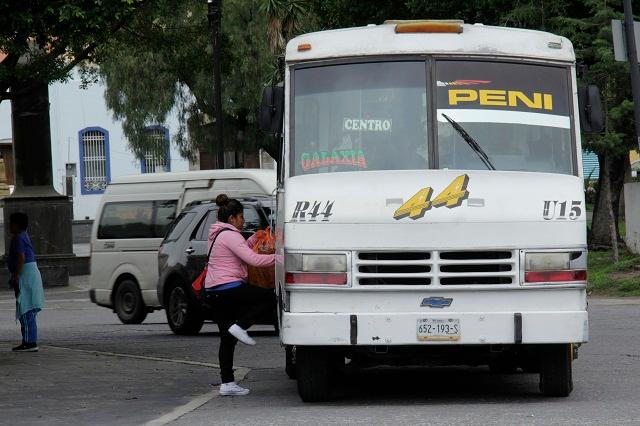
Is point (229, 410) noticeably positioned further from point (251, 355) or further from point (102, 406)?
point (251, 355)

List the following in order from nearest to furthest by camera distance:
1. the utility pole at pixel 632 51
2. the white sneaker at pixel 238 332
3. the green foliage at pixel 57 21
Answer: the white sneaker at pixel 238 332, the green foliage at pixel 57 21, the utility pole at pixel 632 51

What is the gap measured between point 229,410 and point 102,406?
123 cm

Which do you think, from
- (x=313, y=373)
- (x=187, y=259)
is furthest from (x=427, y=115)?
(x=187, y=259)

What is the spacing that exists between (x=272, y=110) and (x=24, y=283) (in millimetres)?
6759

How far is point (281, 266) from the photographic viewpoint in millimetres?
11070

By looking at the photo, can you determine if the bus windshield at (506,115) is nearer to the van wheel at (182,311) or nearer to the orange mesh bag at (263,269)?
the orange mesh bag at (263,269)

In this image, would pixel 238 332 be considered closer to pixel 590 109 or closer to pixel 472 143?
pixel 472 143

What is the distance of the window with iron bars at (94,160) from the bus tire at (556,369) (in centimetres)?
5245

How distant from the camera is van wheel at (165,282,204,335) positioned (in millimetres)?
19078

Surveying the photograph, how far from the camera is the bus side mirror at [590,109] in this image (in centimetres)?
1131

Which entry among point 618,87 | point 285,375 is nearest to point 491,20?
point 618,87

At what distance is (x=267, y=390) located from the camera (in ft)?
40.8

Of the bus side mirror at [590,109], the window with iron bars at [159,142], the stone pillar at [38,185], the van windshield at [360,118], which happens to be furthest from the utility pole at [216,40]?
the window with iron bars at [159,142]

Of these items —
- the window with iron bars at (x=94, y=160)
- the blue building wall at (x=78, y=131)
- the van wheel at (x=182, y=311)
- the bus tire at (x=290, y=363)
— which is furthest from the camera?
the window with iron bars at (x=94, y=160)
